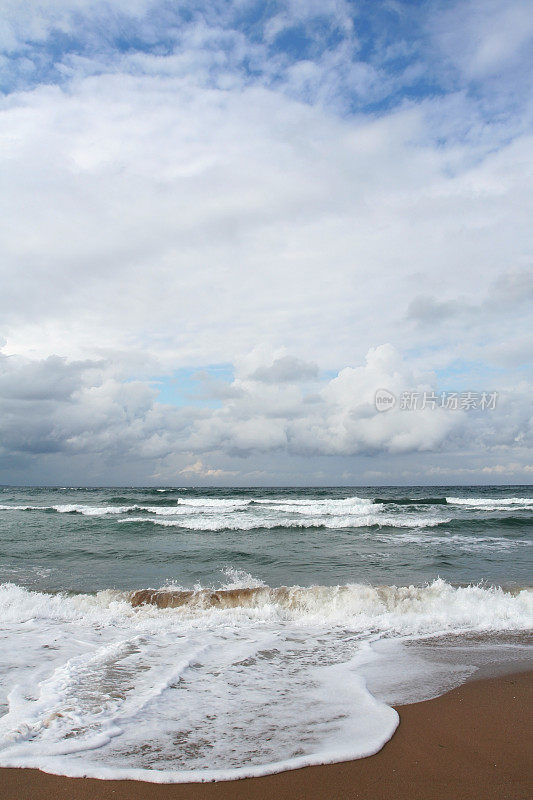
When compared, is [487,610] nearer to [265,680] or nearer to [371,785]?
[265,680]

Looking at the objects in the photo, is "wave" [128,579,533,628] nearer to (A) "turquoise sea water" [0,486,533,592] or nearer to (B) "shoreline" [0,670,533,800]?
(A) "turquoise sea water" [0,486,533,592]

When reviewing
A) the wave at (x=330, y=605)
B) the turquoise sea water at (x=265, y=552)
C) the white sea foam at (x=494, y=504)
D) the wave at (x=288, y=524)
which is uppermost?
the wave at (x=330, y=605)

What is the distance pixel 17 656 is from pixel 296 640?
4.00 meters

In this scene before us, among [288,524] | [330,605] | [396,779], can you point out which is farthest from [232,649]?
[288,524]

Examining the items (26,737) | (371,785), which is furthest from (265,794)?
(26,737)

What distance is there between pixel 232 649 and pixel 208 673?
1075 mm

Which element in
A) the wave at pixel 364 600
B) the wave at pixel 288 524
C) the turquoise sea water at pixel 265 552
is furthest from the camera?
the wave at pixel 288 524

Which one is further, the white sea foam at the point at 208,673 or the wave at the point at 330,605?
the wave at the point at 330,605

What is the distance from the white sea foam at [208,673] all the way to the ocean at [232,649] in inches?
0.9

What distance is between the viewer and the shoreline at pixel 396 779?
3172 millimetres

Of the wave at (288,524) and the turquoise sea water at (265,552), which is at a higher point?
the turquoise sea water at (265,552)

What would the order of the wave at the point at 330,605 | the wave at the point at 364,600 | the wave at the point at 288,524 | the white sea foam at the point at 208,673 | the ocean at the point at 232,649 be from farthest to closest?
the wave at the point at 288,524 < the wave at the point at 364,600 < the wave at the point at 330,605 < the ocean at the point at 232,649 < the white sea foam at the point at 208,673

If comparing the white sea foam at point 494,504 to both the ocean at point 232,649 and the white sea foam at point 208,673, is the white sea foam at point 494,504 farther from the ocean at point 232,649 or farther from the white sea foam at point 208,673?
the white sea foam at point 208,673

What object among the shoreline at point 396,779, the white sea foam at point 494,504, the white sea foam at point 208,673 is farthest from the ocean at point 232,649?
the white sea foam at point 494,504
